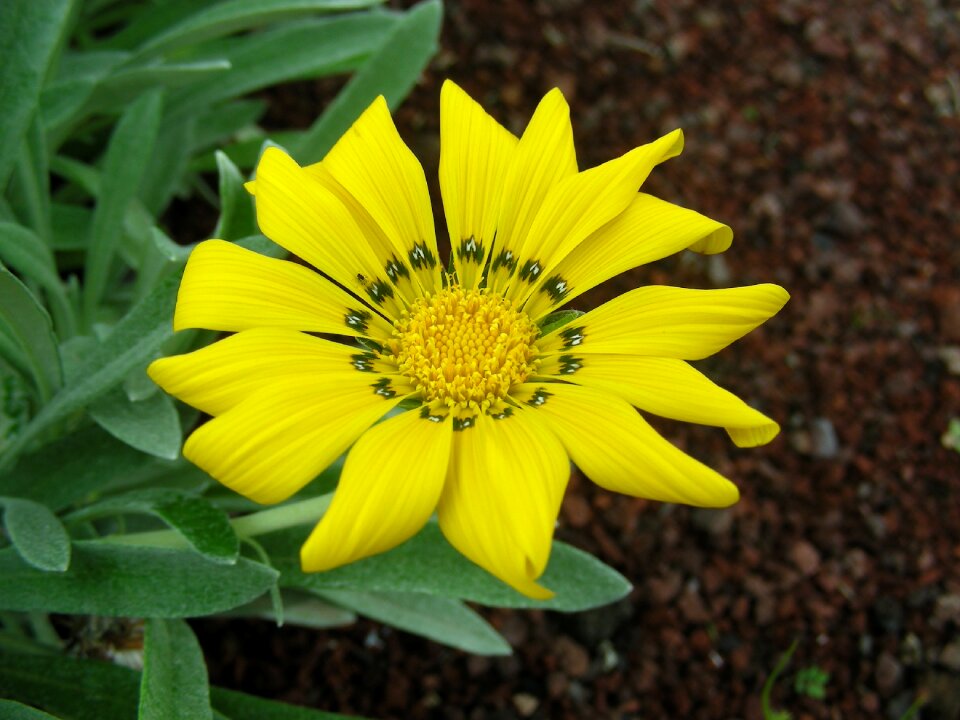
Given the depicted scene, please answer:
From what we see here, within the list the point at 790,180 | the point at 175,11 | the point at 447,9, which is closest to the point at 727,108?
the point at 790,180

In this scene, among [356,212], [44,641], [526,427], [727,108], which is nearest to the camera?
[526,427]

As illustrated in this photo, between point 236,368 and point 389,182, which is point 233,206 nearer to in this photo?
point 389,182

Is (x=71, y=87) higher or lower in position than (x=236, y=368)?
higher

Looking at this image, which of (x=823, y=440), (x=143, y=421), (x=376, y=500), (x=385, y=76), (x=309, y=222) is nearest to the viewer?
(x=376, y=500)

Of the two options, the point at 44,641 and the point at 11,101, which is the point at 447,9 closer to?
the point at 11,101

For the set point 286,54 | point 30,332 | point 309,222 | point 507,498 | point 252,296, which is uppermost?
point 286,54

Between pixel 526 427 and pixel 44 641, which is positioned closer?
pixel 526 427

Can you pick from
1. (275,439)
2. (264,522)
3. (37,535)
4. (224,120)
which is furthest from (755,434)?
(224,120)
